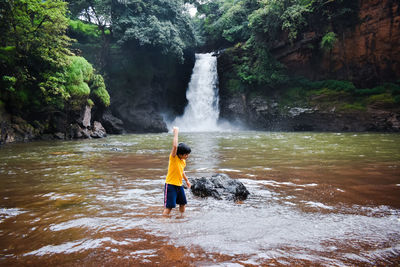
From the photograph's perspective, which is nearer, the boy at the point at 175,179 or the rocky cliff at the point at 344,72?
the boy at the point at 175,179

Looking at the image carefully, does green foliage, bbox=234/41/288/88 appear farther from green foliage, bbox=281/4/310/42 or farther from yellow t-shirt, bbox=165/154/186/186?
yellow t-shirt, bbox=165/154/186/186

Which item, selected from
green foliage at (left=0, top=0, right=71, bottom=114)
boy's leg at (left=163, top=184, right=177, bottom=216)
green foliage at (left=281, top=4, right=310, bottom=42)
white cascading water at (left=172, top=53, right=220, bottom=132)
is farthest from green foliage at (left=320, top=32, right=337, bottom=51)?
boy's leg at (left=163, top=184, right=177, bottom=216)

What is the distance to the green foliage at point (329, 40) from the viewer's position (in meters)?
20.9

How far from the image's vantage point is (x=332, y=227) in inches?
118

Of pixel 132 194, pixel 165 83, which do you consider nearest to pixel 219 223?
pixel 132 194

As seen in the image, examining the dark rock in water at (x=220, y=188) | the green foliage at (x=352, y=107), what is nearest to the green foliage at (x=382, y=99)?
the green foliage at (x=352, y=107)

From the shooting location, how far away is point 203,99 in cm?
2842

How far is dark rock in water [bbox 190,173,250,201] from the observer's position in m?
4.18

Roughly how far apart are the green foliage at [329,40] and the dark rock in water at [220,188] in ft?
67.4

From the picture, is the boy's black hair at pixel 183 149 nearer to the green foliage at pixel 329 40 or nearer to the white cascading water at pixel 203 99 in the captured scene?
the green foliage at pixel 329 40

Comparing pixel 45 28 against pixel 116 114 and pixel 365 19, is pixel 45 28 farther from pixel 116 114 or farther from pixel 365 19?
pixel 365 19

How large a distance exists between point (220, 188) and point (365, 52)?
21.5 m

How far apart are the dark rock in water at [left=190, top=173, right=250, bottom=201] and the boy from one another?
0.67m

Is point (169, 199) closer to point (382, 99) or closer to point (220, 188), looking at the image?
point (220, 188)
